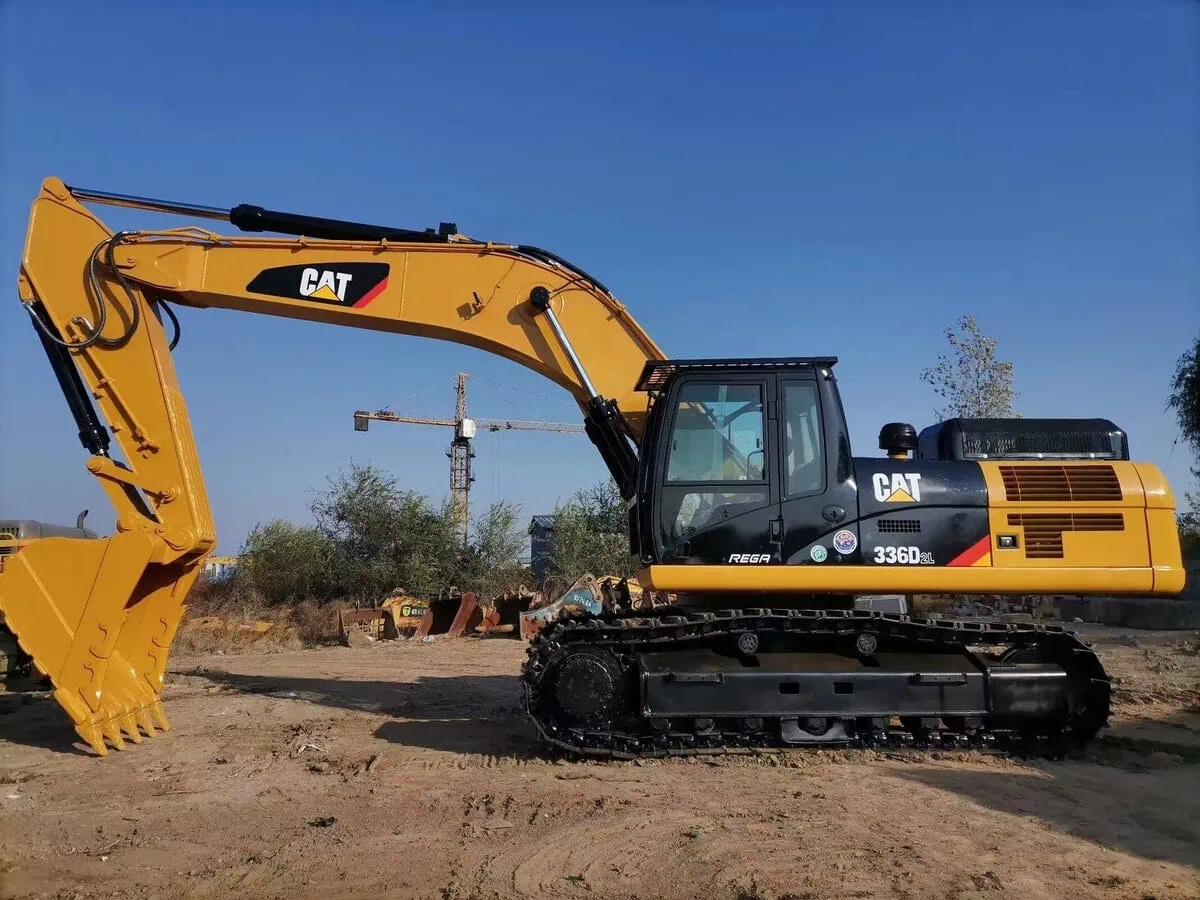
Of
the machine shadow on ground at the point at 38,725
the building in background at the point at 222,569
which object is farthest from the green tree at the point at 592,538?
the machine shadow on ground at the point at 38,725

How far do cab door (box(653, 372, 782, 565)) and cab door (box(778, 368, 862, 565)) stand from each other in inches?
3.5

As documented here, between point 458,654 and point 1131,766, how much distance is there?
33.3ft

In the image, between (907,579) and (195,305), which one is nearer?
(907,579)

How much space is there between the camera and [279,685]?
34.7ft

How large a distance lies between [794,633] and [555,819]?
2438mm

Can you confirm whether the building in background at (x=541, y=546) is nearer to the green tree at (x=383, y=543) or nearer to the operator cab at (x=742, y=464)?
the green tree at (x=383, y=543)

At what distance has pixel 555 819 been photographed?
5.17m

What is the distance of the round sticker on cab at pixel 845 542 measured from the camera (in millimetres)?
6492

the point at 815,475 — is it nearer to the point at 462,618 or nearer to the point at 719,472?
the point at 719,472

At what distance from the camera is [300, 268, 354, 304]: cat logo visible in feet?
25.2

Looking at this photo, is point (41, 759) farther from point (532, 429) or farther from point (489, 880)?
point (532, 429)

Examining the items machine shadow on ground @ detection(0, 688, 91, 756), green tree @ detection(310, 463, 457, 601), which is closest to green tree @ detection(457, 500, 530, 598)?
green tree @ detection(310, 463, 457, 601)

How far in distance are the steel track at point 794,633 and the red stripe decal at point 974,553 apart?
51 cm

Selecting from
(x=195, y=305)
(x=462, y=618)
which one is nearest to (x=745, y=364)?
(x=195, y=305)
